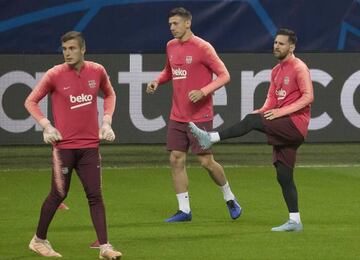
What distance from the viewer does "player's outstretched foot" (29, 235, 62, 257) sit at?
Result: 10398 millimetres

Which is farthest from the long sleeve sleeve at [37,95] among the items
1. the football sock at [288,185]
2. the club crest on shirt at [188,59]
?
the club crest on shirt at [188,59]

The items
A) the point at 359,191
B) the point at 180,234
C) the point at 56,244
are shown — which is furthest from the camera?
the point at 359,191

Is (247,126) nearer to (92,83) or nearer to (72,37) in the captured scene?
(92,83)

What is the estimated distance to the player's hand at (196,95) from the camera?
12469mm

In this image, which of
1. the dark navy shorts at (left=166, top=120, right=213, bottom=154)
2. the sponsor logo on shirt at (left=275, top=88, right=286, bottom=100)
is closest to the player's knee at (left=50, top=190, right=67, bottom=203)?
the sponsor logo on shirt at (left=275, top=88, right=286, bottom=100)

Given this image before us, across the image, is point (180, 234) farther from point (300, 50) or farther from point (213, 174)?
point (300, 50)

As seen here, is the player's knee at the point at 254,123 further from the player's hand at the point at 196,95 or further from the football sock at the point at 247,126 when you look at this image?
the player's hand at the point at 196,95

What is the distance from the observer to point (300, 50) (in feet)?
68.9

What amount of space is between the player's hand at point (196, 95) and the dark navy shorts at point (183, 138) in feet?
1.77

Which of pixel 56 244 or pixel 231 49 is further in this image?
pixel 231 49

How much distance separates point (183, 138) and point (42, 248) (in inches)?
120

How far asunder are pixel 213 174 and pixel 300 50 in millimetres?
8279

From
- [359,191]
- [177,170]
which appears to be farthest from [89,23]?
[177,170]

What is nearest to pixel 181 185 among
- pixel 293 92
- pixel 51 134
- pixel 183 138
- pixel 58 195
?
pixel 183 138
